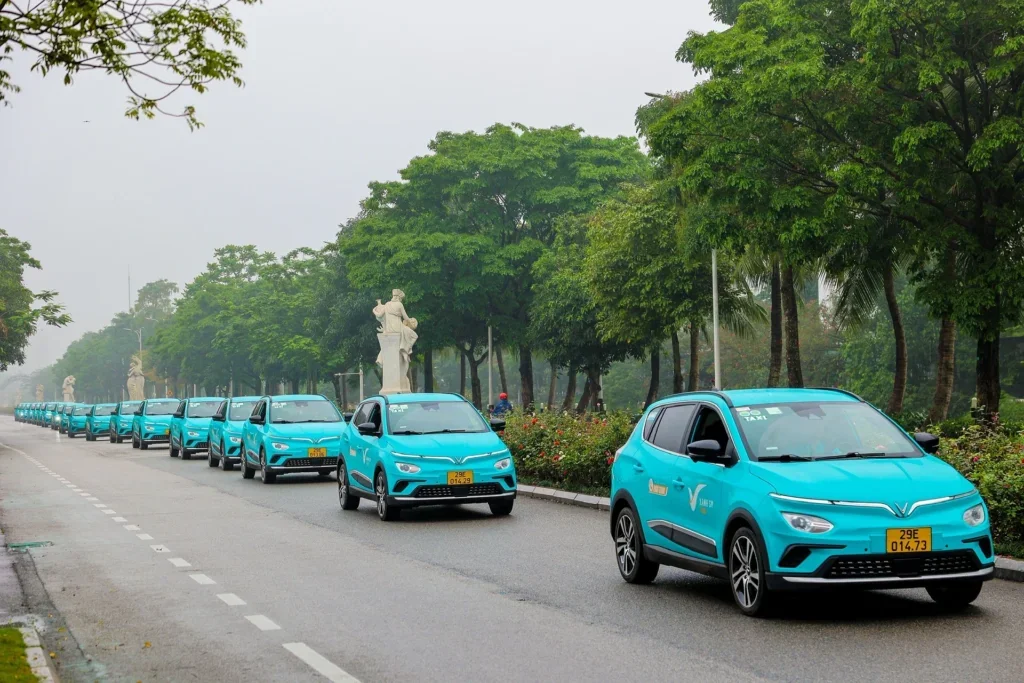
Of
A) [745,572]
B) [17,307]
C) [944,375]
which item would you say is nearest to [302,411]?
[944,375]

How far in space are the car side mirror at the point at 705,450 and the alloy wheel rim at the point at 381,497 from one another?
8.28 m

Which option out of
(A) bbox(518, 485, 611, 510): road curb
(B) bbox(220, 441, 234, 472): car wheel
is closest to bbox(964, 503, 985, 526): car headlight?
(A) bbox(518, 485, 611, 510): road curb

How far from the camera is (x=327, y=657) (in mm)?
8227

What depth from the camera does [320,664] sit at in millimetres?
7996

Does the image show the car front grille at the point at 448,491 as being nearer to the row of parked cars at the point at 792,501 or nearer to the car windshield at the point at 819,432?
the row of parked cars at the point at 792,501

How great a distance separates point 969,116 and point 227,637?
21648 millimetres

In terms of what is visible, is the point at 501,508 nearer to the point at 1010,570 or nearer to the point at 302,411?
the point at 1010,570

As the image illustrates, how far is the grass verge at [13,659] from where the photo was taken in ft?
24.1

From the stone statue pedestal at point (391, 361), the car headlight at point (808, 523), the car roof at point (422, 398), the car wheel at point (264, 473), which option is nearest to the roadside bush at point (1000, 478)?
the car headlight at point (808, 523)

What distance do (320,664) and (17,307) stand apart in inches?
2758

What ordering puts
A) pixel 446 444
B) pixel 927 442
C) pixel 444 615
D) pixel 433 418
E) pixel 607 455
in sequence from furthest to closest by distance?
1. pixel 607 455
2. pixel 433 418
3. pixel 446 444
4. pixel 927 442
5. pixel 444 615

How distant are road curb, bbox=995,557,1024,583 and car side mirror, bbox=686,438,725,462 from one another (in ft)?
10.0

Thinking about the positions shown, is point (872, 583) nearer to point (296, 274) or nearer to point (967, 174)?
point (967, 174)

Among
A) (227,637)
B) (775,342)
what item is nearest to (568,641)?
(227,637)
